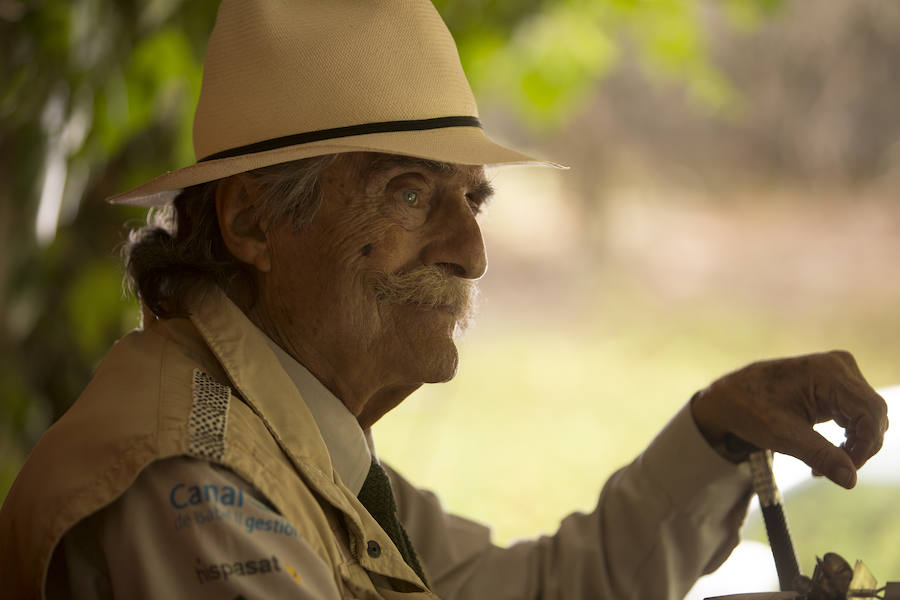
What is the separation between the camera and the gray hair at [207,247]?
3.40ft

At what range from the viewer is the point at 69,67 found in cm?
172

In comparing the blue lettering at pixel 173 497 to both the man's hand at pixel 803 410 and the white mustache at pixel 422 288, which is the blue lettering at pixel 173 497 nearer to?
the white mustache at pixel 422 288

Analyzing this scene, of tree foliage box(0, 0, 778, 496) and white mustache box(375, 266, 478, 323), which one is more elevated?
tree foliage box(0, 0, 778, 496)

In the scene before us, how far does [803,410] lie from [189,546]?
2.26ft

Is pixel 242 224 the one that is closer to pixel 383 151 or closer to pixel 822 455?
pixel 383 151

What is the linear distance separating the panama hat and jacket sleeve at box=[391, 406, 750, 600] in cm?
46

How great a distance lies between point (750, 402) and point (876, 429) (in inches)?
6.3

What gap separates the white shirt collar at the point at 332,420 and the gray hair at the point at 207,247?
95 mm

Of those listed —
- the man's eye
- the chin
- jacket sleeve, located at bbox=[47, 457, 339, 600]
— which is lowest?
jacket sleeve, located at bbox=[47, 457, 339, 600]

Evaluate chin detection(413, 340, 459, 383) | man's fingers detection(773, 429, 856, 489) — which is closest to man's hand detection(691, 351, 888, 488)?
man's fingers detection(773, 429, 856, 489)

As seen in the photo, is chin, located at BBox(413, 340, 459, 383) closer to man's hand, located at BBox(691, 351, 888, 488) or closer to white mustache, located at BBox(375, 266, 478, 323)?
white mustache, located at BBox(375, 266, 478, 323)

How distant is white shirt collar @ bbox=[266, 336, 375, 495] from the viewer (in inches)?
41.2

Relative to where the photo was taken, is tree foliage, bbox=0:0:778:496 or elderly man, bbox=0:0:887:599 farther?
tree foliage, bbox=0:0:778:496

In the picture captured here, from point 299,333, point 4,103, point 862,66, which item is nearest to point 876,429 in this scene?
point 299,333
